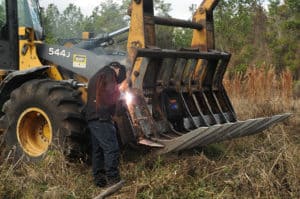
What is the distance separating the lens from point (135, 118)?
5848 mm

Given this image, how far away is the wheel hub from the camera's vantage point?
20.2 feet

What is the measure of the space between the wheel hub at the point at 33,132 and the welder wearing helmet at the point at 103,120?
0.89 m

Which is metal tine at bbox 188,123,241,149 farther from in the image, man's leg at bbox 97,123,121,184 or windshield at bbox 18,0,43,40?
windshield at bbox 18,0,43,40

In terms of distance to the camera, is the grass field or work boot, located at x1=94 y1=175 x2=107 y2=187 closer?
the grass field

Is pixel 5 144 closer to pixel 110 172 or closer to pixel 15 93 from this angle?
pixel 15 93

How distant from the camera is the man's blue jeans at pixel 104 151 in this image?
5288 mm

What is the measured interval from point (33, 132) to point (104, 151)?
1.41m

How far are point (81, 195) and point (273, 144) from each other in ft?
7.69

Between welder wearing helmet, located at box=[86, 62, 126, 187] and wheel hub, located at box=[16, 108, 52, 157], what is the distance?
2.91 ft

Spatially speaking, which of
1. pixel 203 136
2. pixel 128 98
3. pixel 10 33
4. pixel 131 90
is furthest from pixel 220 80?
pixel 10 33

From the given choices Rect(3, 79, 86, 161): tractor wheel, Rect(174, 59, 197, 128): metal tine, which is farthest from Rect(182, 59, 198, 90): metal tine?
Rect(3, 79, 86, 161): tractor wheel

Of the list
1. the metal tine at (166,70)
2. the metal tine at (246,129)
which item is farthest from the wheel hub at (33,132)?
the metal tine at (246,129)

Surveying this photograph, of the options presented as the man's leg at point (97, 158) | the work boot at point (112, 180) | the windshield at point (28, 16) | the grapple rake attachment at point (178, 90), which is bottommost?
the work boot at point (112, 180)

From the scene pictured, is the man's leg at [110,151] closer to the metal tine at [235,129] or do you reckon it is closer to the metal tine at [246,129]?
the metal tine at [235,129]
